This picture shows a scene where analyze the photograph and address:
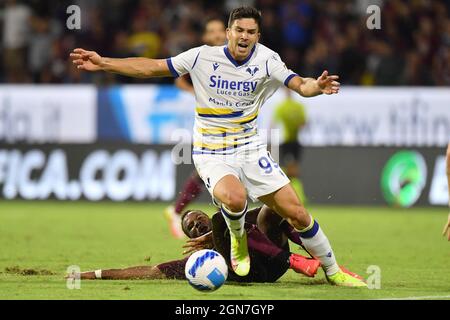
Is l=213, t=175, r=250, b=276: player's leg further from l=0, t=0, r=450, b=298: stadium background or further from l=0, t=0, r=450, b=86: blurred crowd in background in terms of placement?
l=0, t=0, r=450, b=86: blurred crowd in background

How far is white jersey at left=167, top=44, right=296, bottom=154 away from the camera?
8.52 meters

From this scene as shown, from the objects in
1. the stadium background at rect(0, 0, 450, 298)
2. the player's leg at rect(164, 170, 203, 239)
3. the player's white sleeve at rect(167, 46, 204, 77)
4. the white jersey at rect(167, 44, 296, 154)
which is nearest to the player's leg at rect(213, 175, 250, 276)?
the white jersey at rect(167, 44, 296, 154)

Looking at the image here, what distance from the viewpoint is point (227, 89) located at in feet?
28.0

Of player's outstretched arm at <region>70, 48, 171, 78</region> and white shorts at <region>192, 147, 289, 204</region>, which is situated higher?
player's outstretched arm at <region>70, 48, 171, 78</region>

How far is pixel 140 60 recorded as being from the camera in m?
8.50

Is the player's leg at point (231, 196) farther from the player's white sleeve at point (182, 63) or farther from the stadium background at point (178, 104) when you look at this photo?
the stadium background at point (178, 104)

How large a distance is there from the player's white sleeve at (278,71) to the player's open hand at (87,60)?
1.42 metres

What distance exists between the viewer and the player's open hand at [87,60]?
8.37 meters

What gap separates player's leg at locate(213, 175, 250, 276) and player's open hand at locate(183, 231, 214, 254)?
0.28 meters

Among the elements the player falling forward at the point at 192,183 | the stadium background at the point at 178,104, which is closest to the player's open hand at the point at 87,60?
the player falling forward at the point at 192,183

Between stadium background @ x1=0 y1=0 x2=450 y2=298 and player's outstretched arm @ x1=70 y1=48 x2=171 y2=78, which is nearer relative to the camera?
player's outstretched arm @ x1=70 y1=48 x2=171 y2=78

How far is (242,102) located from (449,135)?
8741mm
